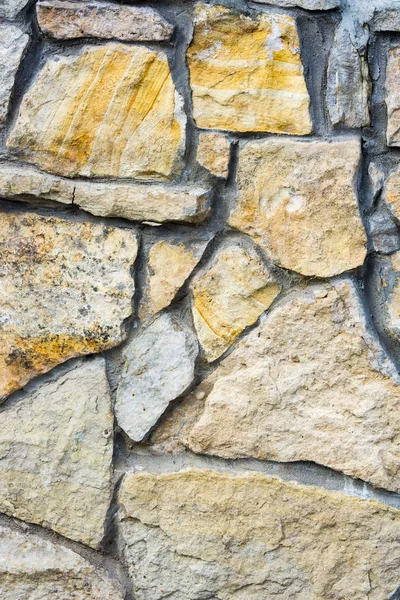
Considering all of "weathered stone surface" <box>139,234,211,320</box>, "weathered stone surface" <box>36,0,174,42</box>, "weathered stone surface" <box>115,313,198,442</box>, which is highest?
"weathered stone surface" <box>36,0,174,42</box>

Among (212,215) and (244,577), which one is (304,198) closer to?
(212,215)

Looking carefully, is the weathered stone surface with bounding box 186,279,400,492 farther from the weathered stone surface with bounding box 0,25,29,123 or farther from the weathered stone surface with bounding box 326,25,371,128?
the weathered stone surface with bounding box 0,25,29,123

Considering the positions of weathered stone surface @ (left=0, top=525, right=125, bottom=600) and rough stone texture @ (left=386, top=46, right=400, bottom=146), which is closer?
rough stone texture @ (left=386, top=46, right=400, bottom=146)

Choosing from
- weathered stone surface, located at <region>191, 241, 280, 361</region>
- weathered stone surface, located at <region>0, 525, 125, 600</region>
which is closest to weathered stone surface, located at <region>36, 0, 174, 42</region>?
weathered stone surface, located at <region>191, 241, 280, 361</region>

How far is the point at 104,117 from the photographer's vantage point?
1.21 meters

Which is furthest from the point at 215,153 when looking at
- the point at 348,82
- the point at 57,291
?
the point at 57,291

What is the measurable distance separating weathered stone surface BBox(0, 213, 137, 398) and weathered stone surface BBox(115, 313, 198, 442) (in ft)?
0.18

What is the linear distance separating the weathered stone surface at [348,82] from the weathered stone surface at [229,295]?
0.96ft

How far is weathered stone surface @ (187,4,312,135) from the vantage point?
1.14 metres

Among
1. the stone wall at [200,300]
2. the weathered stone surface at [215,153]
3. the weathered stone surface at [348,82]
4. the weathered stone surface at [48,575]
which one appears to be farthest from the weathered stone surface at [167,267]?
the weathered stone surface at [48,575]

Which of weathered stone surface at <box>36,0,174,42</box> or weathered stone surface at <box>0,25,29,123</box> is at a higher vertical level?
weathered stone surface at <box>36,0,174,42</box>

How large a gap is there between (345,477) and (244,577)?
0.88ft

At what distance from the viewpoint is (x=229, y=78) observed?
46.1 inches

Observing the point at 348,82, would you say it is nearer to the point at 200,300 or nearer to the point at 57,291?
the point at 200,300
